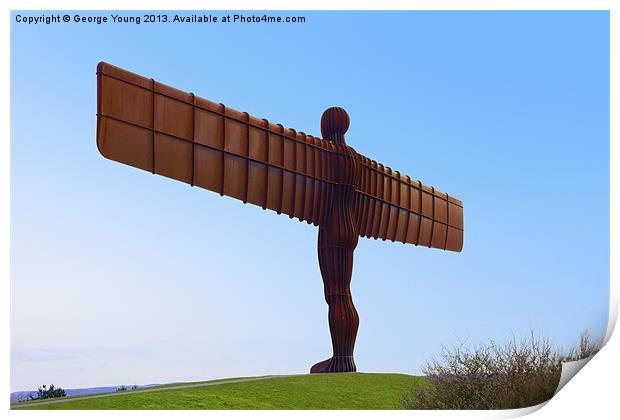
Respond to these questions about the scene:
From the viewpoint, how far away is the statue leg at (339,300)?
12.6 m

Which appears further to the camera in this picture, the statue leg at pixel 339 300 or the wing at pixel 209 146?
the statue leg at pixel 339 300

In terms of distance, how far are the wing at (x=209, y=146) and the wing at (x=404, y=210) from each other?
2.99 feet

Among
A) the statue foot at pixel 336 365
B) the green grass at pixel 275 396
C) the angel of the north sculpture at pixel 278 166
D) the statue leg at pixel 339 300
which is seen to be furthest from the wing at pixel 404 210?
the green grass at pixel 275 396

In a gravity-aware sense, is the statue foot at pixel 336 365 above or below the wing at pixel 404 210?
below

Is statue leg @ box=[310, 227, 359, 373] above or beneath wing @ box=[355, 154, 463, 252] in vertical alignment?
beneath

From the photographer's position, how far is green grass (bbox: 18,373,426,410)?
11.5m

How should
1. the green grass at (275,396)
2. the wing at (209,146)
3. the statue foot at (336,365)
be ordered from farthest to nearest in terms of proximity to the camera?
the statue foot at (336,365) → the green grass at (275,396) → the wing at (209,146)

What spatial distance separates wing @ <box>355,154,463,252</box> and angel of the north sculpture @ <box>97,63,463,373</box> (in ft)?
0.06

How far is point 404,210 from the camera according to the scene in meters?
14.7

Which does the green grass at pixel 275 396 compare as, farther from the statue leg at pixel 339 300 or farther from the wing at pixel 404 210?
the wing at pixel 404 210

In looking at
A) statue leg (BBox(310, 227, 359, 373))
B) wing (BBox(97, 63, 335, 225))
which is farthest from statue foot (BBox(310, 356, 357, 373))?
wing (BBox(97, 63, 335, 225))

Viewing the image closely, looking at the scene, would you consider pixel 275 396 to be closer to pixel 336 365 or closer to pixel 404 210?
pixel 336 365

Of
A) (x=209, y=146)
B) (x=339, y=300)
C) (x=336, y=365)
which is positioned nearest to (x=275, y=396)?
(x=336, y=365)

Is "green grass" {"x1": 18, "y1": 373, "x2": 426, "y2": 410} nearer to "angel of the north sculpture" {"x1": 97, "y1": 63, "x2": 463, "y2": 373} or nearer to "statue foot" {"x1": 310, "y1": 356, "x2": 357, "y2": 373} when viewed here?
"statue foot" {"x1": 310, "y1": 356, "x2": 357, "y2": 373}
